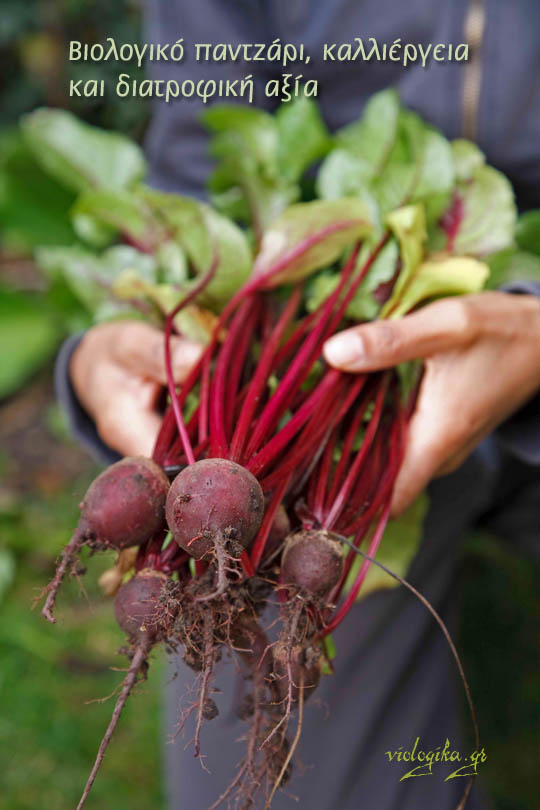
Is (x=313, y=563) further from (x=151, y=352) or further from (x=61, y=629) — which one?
(x=61, y=629)

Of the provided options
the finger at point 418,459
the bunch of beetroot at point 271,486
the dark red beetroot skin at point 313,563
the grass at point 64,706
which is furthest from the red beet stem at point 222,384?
the grass at point 64,706

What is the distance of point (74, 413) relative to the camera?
106 cm

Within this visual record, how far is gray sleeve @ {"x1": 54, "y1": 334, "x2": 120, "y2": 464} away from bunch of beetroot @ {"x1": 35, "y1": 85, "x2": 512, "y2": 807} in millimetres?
275

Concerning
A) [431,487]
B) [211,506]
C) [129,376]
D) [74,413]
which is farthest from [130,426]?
[431,487]

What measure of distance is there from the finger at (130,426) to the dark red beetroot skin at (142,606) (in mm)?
222

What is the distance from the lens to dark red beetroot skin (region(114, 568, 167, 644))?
1.99ft

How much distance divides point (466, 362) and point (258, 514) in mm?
374

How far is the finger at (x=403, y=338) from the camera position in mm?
738

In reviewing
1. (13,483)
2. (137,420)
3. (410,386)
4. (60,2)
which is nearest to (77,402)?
(137,420)

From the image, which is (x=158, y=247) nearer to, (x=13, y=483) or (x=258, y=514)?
(x=258, y=514)

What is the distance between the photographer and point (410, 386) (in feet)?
2.90

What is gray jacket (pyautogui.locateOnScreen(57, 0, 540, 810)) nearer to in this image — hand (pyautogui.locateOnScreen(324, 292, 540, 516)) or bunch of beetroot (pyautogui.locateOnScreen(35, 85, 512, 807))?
hand (pyautogui.locateOnScreen(324, 292, 540, 516))

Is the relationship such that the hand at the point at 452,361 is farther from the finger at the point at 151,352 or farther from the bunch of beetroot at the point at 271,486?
the finger at the point at 151,352

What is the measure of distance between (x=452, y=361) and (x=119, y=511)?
0.43 m
